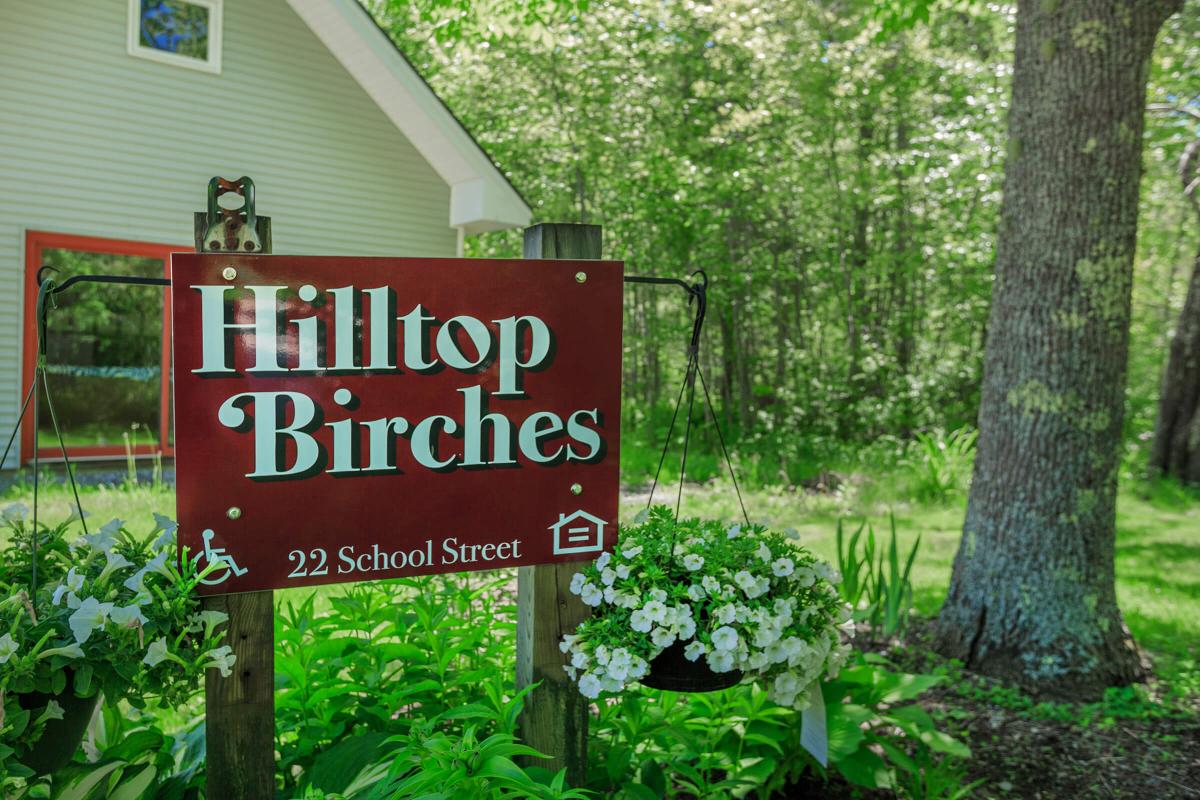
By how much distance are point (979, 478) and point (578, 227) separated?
2606mm

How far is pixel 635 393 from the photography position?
1445 cm

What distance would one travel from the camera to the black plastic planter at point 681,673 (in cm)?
190

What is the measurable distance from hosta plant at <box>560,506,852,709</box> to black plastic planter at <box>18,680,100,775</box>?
0.94m

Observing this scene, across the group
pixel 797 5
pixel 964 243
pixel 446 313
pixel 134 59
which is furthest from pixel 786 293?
pixel 446 313

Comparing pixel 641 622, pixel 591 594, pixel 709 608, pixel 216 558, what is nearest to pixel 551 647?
pixel 591 594

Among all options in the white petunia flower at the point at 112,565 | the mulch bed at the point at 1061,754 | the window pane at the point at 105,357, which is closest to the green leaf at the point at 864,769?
the mulch bed at the point at 1061,754

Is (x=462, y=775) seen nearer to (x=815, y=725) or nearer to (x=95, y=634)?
(x=95, y=634)

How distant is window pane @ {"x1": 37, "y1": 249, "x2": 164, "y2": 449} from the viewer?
8.36 meters

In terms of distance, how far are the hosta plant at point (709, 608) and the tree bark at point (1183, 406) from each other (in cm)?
906

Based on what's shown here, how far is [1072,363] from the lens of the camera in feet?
11.8

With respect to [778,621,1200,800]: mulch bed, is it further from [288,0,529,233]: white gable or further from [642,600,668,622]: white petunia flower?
[288,0,529,233]: white gable

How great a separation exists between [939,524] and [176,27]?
8079 mm

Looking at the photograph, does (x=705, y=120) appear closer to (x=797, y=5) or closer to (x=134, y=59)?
(x=797, y=5)

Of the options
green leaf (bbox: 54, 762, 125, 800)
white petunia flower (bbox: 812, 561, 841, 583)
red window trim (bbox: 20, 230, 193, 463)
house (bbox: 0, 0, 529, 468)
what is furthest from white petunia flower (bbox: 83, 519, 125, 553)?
house (bbox: 0, 0, 529, 468)
